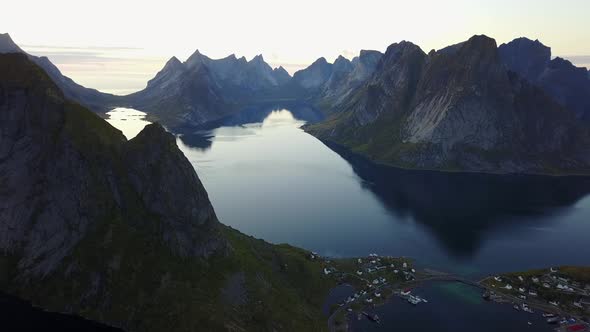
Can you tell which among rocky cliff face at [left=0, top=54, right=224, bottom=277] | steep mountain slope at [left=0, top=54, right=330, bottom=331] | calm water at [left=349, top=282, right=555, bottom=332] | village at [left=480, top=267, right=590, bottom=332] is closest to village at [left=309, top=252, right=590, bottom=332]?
village at [left=480, top=267, right=590, bottom=332]

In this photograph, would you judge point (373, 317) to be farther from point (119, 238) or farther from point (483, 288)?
point (119, 238)

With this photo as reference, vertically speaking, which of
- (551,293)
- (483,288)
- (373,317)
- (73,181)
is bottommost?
(373,317)

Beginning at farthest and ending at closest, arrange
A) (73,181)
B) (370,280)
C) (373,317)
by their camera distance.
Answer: (370,280) → (73,181) → (373,317)

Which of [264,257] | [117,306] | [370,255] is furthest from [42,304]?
[370,255]

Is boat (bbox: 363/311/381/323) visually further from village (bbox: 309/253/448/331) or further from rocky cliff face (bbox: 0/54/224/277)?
rocky cliff face (bbox: 0/54/224/277)

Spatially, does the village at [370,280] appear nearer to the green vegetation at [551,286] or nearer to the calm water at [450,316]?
the calm water at [450,316]

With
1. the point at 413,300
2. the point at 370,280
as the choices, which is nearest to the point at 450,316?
the point at 413,300

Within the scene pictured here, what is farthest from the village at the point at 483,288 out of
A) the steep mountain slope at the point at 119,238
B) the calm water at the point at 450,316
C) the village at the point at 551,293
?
the steep mountain slope at the point at 119,238

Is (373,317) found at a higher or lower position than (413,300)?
lower

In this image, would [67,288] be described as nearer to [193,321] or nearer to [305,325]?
[193,321]
